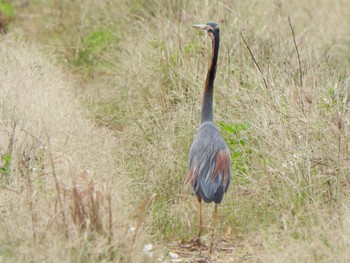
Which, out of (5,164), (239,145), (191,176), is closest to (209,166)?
(191,176)

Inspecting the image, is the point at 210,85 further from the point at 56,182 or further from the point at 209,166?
→ the point at 56,182

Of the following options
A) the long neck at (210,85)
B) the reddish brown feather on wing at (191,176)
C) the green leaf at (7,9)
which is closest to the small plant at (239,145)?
the long neck at (210,85)

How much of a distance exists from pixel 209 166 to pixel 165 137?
157cm

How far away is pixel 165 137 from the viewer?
7.42m

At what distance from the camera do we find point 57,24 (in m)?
11.4

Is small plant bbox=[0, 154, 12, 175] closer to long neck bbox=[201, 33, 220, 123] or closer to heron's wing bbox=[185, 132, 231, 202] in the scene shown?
heron's wing bbox=[185, 132, 231, 202]

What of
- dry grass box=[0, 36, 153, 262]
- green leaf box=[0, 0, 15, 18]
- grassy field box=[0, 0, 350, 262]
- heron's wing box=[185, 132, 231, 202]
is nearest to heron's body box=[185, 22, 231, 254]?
heron's wing box=[185, 132, 231, 202]

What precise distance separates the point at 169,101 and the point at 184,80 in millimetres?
254

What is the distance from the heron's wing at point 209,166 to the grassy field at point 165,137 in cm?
34

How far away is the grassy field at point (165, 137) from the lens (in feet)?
16.6

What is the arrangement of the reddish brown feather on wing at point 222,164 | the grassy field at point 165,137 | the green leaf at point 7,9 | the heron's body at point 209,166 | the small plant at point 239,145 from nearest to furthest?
the grassy field at point 165,137 < the heron's body at point 209,166 < the reddish brown feather on wing at point 222,164 < the small plant at point 239,145 < the green leaf at point 7,9

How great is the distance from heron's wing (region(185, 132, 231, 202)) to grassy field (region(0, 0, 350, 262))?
0.34 meters

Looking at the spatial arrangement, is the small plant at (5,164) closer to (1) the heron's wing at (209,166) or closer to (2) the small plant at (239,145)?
(1) the heron's wing at (209,166)

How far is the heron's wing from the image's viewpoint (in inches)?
227
